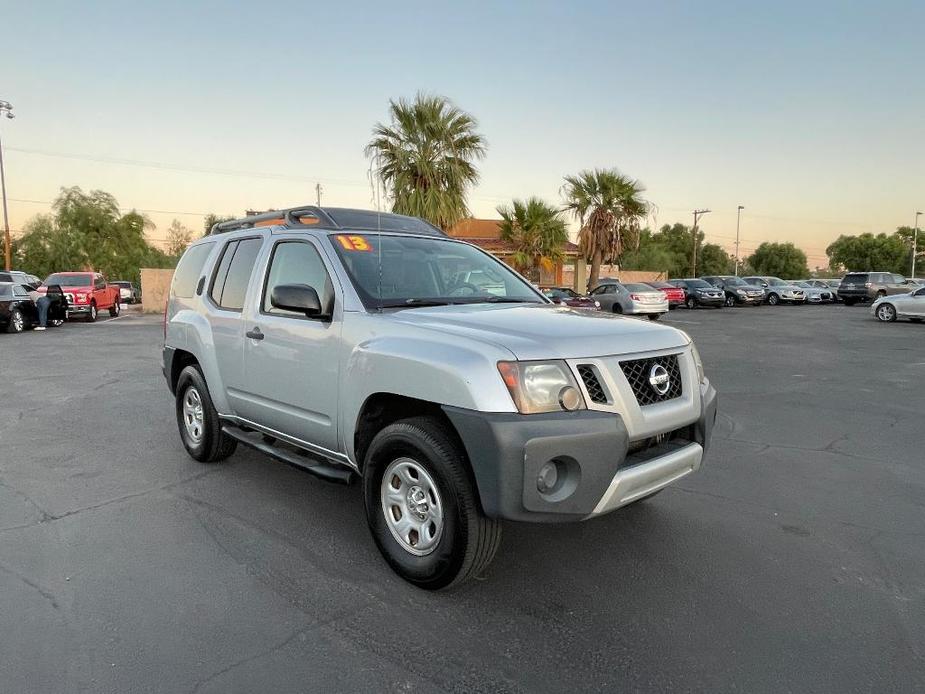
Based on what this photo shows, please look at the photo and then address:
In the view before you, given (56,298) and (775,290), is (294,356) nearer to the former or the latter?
(56,298)

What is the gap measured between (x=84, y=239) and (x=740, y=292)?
160ft

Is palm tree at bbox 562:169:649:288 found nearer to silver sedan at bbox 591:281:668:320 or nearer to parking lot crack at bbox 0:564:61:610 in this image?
silver sedan at bbox 591:281:668:320

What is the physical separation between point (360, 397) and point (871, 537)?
3211mm

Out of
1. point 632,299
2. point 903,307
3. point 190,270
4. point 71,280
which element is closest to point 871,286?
point 903,307

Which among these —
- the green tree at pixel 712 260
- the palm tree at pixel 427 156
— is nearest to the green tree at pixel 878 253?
the green tree at pixel 712 260

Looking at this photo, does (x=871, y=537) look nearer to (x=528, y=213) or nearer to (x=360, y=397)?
(x=360, y=397)

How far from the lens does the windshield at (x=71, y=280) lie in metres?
22.8

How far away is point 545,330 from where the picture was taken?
2930mm

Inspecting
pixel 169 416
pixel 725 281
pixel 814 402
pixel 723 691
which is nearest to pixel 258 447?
pixel 723 691

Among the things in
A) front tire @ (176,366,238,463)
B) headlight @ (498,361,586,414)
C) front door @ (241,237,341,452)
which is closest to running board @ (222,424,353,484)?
front door @ (241,237,341,452)

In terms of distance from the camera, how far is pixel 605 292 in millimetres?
23953

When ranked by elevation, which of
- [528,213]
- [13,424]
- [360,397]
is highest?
[528,213]

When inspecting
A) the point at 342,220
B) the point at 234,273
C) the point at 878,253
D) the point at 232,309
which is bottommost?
the point at 232,309

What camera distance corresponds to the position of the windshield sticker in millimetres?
3762
